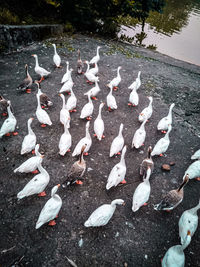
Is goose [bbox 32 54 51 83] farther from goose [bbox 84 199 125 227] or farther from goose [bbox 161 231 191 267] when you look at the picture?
goose [bbox 161 231 191 267]

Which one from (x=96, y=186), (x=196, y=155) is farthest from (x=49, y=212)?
(x=196, y=155)

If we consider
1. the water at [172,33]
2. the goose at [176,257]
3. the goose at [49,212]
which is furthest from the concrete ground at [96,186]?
the water at [172,33]

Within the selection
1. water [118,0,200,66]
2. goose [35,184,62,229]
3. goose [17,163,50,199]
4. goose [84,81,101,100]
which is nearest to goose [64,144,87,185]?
goose [17,163,50,199]

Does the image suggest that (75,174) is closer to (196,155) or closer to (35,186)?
(35,186)

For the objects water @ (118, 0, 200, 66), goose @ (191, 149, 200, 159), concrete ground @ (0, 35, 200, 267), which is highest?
water @ (118, 0, 200, 66)

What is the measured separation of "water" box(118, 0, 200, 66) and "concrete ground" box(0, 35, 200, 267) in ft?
21.7

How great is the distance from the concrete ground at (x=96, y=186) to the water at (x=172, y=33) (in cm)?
663

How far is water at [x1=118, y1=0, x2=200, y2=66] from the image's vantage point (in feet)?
42.8

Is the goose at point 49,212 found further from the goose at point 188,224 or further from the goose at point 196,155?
the goose at point 196,155

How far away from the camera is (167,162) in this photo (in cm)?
468

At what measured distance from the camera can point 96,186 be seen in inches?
155

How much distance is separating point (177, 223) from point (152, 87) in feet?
17.7

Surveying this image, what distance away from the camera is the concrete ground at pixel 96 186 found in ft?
9.76

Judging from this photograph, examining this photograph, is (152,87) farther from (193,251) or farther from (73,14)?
(73,14)
